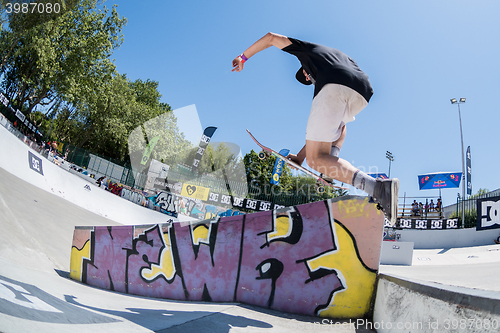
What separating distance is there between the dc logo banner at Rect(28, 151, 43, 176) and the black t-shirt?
16.3 meters

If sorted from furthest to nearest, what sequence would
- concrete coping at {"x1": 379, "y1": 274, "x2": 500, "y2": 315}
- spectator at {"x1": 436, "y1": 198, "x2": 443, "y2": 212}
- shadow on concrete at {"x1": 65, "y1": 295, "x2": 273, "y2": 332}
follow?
spectator at {"x1": 436, "y1": 198, "x2": 443, "y2": 212}, shadow on concrete at {"x1": 65, "y1": 295, "x2": 273, "y2": 332}, concrete coping at {"x1": 379, "y1": 274, "x2": 500, "y2": 315}

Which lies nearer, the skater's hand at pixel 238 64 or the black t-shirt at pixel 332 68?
the black t-shirt at pixel 332 68

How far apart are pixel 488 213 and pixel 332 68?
61.3ft

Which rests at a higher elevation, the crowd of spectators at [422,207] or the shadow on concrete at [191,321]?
the crowd of spectators at [422,207]

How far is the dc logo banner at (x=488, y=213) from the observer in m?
15.4

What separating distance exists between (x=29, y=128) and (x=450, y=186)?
113 ft

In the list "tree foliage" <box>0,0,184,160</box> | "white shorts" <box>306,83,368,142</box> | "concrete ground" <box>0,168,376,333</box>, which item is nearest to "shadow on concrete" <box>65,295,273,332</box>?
"concrete ground" <box>0,168,376,333</box>

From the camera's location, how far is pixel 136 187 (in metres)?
27.8

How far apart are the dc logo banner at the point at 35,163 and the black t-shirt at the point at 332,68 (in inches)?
641

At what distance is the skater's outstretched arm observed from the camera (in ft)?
8.90

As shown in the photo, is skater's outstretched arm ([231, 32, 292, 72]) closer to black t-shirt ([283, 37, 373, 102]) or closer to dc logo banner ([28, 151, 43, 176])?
black t-shirt ([283, 37, 373, 102])

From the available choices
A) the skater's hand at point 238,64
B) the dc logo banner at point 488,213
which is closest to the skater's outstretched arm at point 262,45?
the skater's hand at point 238,64

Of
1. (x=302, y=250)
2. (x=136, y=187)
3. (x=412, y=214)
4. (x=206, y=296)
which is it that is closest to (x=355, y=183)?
(x=302, y=250)

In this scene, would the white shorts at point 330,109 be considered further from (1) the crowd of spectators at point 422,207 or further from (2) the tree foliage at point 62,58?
(2) the tree foliage at point 62,58
